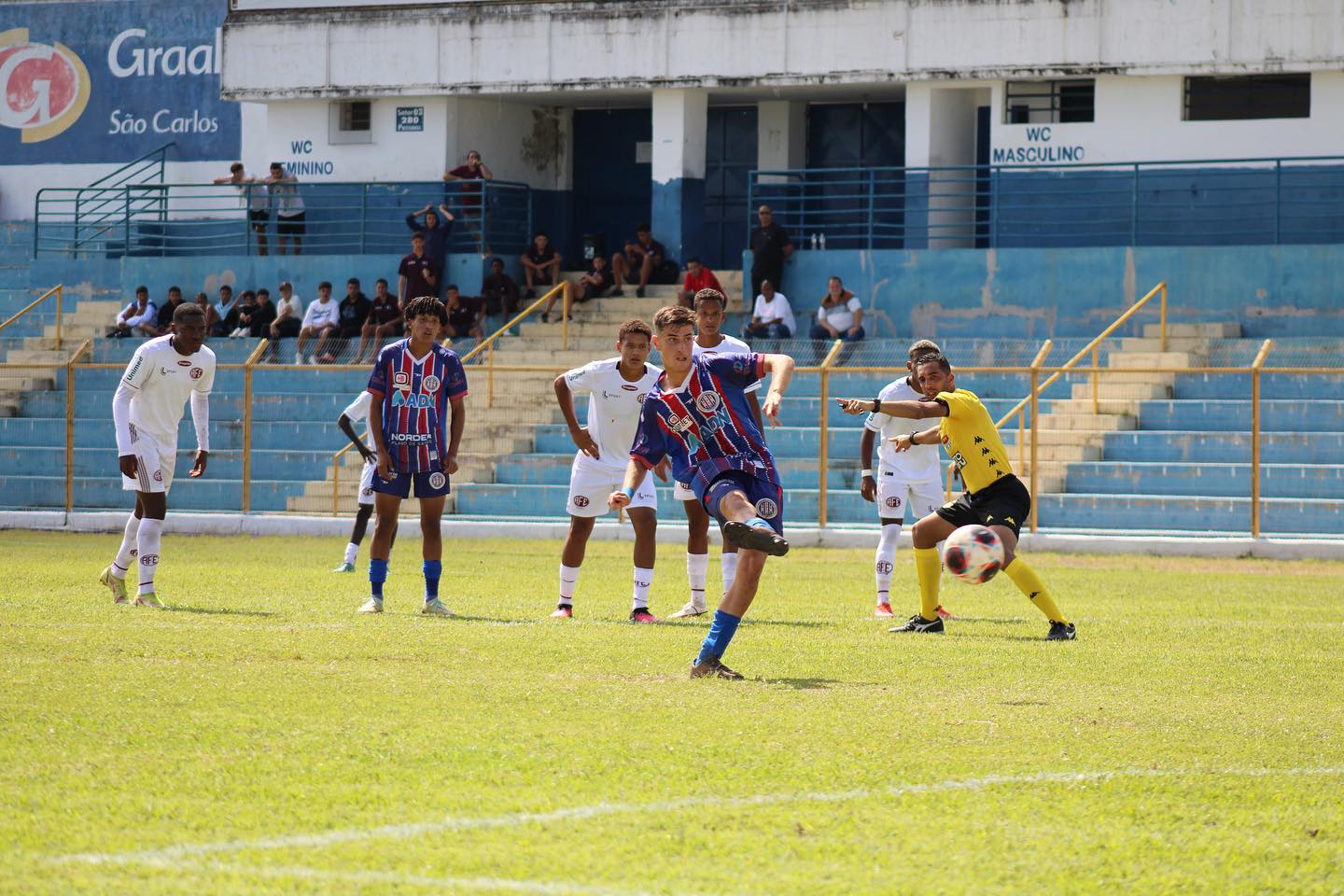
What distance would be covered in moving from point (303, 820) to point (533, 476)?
1839 cm

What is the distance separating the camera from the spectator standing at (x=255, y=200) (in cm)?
3104

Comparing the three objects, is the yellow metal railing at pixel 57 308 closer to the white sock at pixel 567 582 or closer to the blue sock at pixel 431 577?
the blue sock at pixel 431 577

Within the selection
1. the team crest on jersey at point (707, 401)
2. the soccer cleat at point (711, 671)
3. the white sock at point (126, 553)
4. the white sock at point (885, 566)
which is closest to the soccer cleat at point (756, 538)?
the soccer cleat at point (711, 671)

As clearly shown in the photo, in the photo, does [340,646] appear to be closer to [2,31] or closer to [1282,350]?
[1282,350]

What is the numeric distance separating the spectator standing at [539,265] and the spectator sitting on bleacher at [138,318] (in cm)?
586

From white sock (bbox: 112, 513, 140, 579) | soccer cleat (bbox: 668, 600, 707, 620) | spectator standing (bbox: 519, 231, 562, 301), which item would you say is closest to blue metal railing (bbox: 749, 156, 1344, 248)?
spectator standing (bbox: 519, 231, 562, 301)

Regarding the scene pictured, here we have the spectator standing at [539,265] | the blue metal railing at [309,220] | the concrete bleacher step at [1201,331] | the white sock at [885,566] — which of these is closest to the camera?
the white sock at [885,566]

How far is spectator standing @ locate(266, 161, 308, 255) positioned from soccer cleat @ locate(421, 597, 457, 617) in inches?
761

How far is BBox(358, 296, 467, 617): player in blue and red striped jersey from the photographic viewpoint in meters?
12.6

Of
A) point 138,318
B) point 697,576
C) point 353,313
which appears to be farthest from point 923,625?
point 138,318

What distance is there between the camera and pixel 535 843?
19.1 ft

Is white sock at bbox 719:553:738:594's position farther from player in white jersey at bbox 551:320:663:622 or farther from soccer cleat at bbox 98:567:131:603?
soccer cleat at bbox 98:567:131:603

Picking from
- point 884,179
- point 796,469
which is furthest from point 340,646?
point 884,179

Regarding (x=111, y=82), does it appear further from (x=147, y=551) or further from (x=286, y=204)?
(x=147, y=551)
